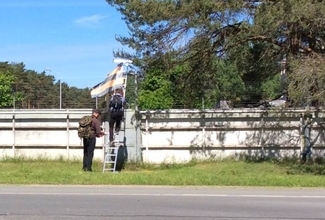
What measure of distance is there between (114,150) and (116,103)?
5.24 feet

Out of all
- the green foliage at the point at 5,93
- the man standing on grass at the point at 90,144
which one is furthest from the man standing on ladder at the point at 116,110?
the green foliage at the point at 5,93

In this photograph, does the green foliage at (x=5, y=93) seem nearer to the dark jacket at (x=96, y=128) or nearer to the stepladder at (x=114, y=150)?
the stepladder at (x=114, y=150)

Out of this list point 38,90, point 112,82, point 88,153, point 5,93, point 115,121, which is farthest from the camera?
point 38,90

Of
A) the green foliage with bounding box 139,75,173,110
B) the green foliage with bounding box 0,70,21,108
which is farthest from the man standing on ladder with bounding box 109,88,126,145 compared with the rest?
the green foliage with bounding box 0,70,21,108

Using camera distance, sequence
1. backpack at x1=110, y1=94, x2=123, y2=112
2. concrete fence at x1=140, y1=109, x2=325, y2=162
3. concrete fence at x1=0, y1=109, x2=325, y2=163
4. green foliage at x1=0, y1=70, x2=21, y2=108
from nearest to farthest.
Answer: backpack at x1=110, y1=94, x2=123, y2=112
concrete fence at x1=0, y1=109, x2=325, y2=163
concrete fence at x1=140, y1=109, x2=325, y2=162
green foliage at x1=0, y1=70, x2=21, y2=108

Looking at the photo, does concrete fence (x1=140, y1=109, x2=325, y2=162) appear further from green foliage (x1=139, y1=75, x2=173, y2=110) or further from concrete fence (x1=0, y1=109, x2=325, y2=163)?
green foliage (x1=139, y1=75, x2=173, y2=110)

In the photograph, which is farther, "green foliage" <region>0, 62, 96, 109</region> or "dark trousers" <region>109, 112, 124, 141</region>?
"green foliage" <region>0, 62, 96, 109</region>

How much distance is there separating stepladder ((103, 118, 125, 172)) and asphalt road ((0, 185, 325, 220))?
414 centimetres

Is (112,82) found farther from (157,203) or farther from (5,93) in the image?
(5,93)

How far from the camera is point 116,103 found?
18.4 metres

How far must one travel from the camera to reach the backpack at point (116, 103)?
59.9ft

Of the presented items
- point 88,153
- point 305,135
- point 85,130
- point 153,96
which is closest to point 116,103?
point 85,130

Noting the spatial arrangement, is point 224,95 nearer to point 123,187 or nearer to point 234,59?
point 234,59

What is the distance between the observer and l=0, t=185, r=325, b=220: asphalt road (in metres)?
9.48
